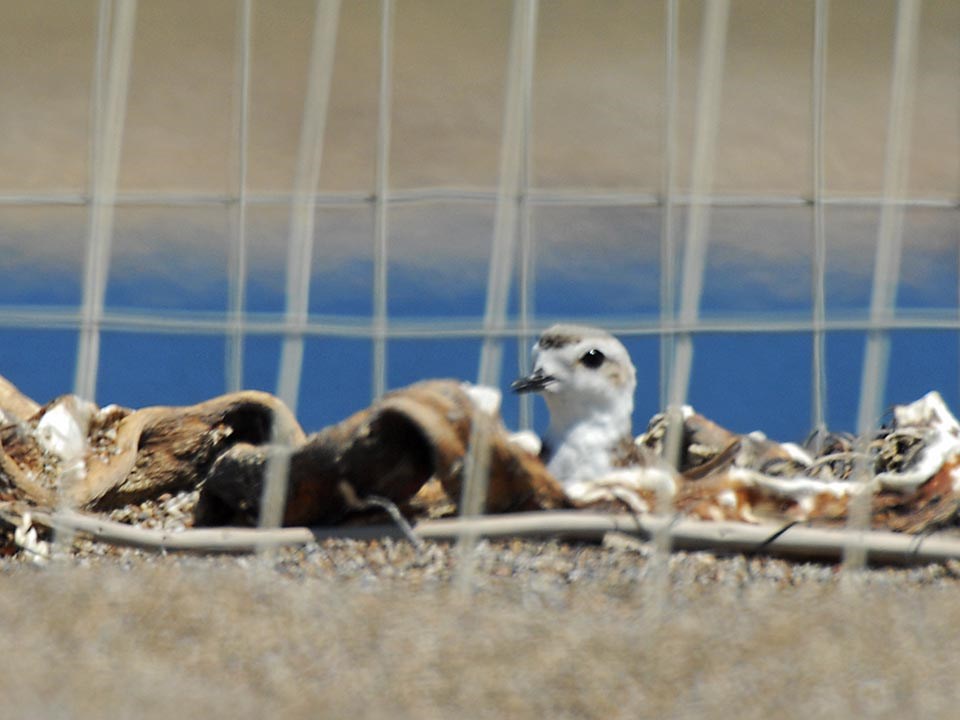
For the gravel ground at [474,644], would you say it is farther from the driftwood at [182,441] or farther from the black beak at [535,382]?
the driftwood at [182,441]

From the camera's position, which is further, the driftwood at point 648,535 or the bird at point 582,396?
the bird at point 582,396

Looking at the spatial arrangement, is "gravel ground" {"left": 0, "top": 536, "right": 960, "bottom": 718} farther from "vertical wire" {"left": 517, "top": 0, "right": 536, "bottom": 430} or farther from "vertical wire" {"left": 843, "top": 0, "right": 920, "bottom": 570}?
"vertical wire" {"left": 517, "top": 0, "right": 536, "bottom": 430}

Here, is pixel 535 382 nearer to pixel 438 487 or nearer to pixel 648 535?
pixel 438 487

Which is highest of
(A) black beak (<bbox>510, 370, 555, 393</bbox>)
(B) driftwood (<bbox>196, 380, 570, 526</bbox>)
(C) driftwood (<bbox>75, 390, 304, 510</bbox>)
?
(A) black beak (<bbox>510, 370, 555, 393</bbox>)

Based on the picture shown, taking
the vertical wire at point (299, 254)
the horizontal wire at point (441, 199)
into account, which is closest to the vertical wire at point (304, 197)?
the vertical wire at point (299, 254)

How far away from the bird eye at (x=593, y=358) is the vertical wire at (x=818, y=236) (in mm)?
720

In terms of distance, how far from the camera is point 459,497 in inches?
84.5

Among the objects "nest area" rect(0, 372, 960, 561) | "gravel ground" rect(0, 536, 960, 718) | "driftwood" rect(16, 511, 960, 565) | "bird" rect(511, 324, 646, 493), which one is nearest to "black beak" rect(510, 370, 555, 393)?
"bird" rect(511, 324, 646, 493)

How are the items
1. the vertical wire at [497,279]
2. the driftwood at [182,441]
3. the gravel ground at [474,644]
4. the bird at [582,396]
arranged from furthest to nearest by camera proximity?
the driftwood at [182,441] < the bird at [582,396] < the vertical wire at [497,279] < the gravel ground at [474,644]

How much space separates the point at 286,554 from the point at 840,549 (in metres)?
0.73

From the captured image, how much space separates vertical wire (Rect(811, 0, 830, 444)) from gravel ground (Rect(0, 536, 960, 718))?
1.08 metres

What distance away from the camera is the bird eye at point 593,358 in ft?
7.69

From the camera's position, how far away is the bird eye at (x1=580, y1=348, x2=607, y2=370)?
2.34 meters

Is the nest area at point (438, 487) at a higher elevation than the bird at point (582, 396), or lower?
lower
